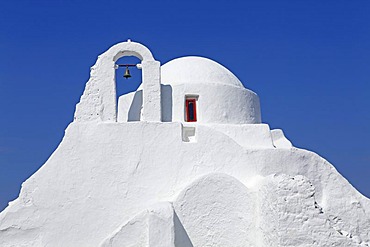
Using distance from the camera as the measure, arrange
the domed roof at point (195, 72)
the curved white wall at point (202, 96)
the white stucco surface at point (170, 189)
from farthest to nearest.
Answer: the domed roof at point (195, 72) → the curved white wall at point (202, 96) → the white stucco surface at point (170, 189)

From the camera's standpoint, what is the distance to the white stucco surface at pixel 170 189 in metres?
13.9

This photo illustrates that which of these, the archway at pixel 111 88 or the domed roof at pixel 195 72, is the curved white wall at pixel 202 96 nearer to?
the domed roof at pixel 195 72

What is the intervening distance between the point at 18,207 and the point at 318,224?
783cm

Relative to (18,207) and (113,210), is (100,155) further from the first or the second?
(18,207)

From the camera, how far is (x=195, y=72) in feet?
59.6

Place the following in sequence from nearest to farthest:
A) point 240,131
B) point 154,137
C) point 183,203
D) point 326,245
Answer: point 326,245, point 183,203, point 154,137, point 240,131

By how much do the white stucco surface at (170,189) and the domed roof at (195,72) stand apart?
1040mm

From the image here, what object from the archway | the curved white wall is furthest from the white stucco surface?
the curved white wall

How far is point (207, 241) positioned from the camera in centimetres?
1480

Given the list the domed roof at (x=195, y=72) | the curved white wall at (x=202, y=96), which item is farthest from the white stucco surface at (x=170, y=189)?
the domed roof at (x=195, y=72)

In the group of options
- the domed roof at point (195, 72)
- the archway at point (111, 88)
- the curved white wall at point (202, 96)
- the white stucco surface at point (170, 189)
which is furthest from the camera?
the domed roof at point (195, 72)

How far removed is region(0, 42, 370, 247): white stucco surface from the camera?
13.9m

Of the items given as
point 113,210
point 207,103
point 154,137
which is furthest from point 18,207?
point 207,103

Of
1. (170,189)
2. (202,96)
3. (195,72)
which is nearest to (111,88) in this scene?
(202,96)
